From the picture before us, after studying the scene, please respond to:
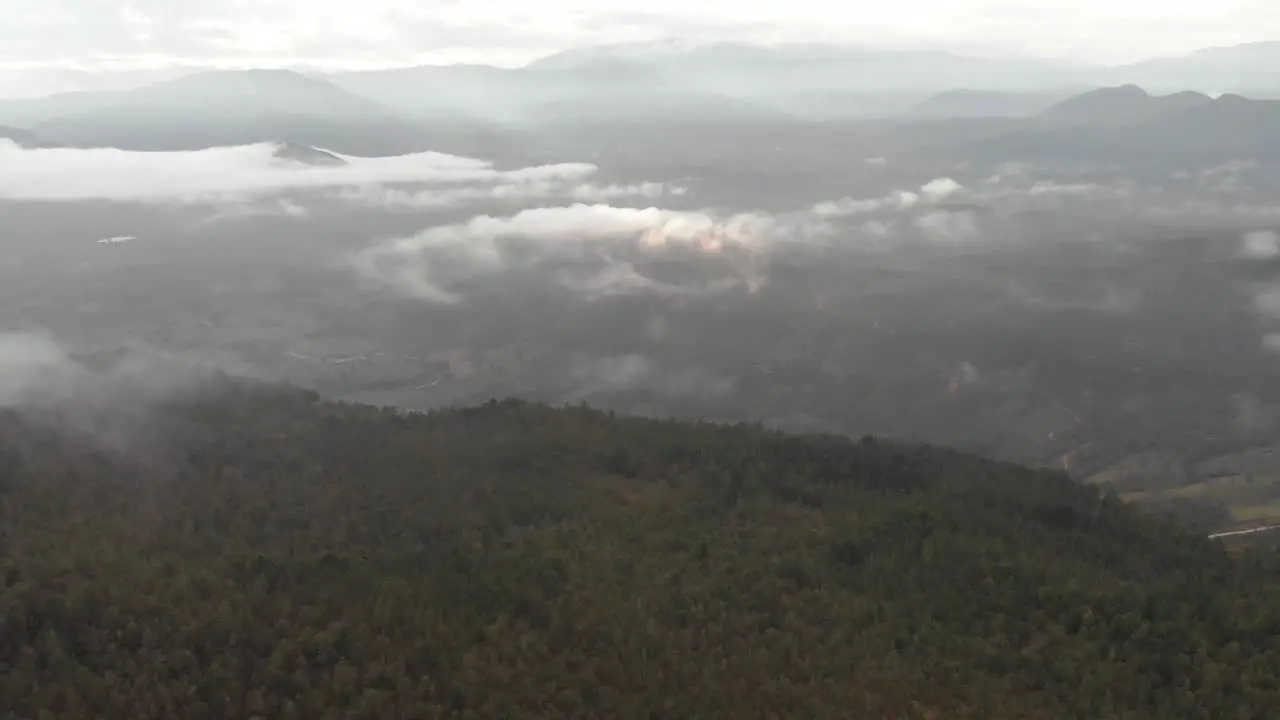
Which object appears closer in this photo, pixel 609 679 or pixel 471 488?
pixel 609 679

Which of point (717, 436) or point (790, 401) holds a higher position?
point (717, 436)

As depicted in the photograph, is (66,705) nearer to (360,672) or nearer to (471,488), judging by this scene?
(360,672)

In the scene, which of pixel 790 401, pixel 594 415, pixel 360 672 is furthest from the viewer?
pixel 790 401

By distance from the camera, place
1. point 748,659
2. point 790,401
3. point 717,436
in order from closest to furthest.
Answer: point 748,659, point 717,436, point 790,401

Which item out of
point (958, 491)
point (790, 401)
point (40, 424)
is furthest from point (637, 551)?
point (790, 401)

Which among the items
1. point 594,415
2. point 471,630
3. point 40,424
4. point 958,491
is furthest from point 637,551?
point 40,424

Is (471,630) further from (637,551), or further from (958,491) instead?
(958,491)
